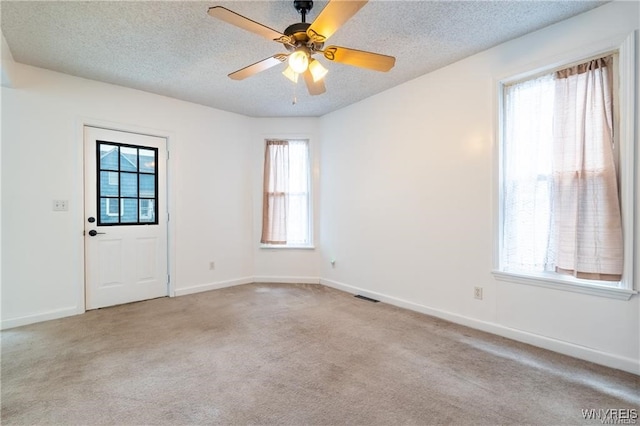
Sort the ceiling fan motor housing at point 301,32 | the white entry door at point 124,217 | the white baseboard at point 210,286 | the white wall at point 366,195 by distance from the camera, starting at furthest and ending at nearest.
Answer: the white baseboard at point 210,286 < the white entry door at point 124,217 < the white wall at point 366,195 < the ceiling fan motor housing at point 301,32

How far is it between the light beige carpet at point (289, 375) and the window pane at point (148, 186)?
61.6 inches

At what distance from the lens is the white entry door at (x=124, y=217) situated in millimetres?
3564

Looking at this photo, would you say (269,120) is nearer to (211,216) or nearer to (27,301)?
(211,216)

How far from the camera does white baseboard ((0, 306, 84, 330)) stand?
3.02 metres

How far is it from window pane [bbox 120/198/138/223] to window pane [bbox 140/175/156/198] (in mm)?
148

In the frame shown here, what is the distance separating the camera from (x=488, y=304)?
2902 millimetres

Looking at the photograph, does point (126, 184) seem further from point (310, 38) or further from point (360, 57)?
point (360, 57)

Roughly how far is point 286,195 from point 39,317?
128 inches

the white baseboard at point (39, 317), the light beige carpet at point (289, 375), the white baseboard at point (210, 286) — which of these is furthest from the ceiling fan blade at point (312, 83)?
the white baseboard at point (39, 317)

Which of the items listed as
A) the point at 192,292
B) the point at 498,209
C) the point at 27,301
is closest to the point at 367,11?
the point at 498,209

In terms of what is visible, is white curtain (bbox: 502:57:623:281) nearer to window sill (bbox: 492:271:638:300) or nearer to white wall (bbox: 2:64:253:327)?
window sill (bbox: 492:271:638:300)

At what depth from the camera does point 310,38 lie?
78.8 inches

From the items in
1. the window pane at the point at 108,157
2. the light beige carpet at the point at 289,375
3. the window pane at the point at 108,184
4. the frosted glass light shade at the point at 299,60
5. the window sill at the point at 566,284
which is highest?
the frosted glass light shade at the point at 299,60

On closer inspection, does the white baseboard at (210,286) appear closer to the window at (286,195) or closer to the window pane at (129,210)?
the window at (286,195)
